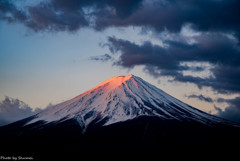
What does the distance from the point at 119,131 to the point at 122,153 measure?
2325 centimetres

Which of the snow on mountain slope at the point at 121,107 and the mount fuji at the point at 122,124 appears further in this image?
the snow on mountain slope at the point at 121,107

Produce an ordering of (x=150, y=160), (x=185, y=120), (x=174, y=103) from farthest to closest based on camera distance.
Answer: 1. (x=174, y=103)
2. (x=185, y=120)
3. (x=150, y=160)

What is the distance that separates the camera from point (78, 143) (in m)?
124

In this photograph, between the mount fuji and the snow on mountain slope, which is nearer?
the mount fuji

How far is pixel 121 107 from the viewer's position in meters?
165

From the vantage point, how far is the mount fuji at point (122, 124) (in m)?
125

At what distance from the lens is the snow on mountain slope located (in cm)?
15550

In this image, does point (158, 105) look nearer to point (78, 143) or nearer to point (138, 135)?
point (138, 135)

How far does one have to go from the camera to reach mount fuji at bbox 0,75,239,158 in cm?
12506

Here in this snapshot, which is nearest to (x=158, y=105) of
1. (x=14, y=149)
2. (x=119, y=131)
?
(x=119, y=131)

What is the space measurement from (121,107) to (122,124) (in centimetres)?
2319

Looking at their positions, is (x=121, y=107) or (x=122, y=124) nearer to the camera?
(x=122, y=124)

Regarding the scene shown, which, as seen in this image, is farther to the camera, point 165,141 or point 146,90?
point 146,90

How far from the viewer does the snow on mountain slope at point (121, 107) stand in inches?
6122
